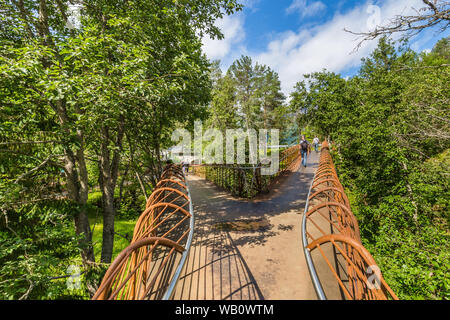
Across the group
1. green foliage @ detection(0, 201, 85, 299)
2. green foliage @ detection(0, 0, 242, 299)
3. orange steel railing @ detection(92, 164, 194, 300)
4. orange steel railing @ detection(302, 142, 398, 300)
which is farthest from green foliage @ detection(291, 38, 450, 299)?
green foliage @ detection(0, 201, 85, 299)

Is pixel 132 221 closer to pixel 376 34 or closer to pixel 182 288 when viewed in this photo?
pixel 182 288

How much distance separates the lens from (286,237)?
16.4 ft

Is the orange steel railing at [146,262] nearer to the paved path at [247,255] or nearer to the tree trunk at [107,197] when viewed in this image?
the paved path at [247,255]

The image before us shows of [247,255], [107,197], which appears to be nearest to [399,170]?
[247,255]

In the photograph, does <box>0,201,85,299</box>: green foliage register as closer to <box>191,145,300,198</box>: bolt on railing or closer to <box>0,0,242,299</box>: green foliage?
<box>0,0,242,299</box>: green foliage

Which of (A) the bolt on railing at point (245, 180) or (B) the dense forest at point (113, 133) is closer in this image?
(B) the dense forest at point (113, 133)

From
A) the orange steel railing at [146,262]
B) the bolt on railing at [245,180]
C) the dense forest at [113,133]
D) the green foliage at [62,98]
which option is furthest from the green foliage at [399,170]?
the green foliage at [62,98]

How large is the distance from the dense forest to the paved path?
2337 mm

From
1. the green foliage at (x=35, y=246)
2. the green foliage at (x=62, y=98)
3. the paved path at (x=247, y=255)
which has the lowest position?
the paved path at (x=247, y=255)

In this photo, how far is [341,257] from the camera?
3752mm

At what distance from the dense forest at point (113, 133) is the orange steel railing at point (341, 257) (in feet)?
5.63

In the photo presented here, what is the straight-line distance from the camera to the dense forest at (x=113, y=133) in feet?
11.1
